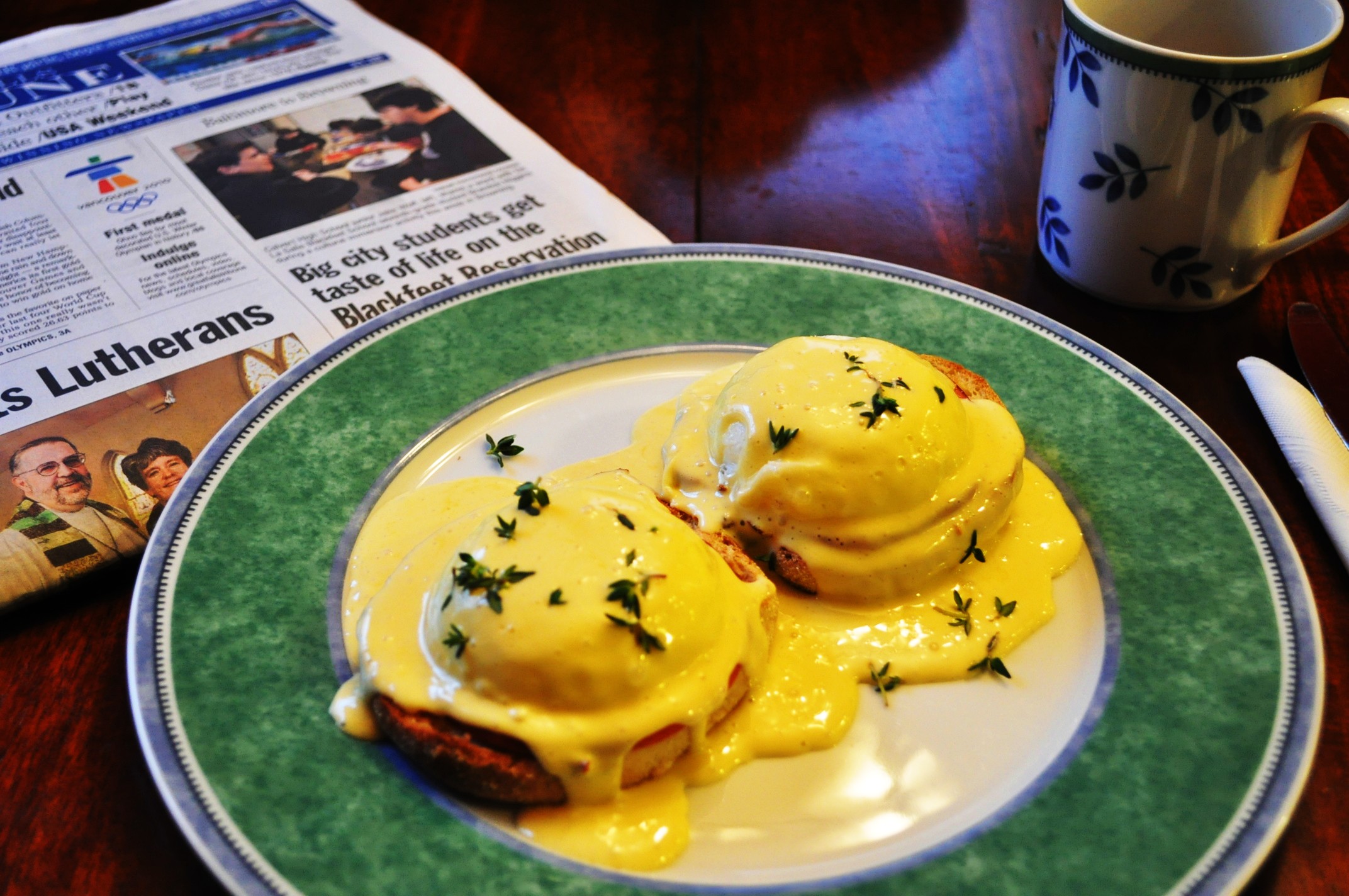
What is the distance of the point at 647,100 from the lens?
110 inches


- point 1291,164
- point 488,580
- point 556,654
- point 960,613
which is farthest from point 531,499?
point 1291,164

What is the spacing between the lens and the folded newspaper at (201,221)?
1.86 metres

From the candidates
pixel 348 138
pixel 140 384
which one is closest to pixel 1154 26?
pixel 348 138

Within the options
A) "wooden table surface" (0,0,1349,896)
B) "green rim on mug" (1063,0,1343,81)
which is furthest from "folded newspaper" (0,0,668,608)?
"green rim on mug" (1063,0,1343,81)

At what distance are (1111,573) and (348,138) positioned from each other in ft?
6.73

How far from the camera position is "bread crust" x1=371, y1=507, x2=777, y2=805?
1.32 m

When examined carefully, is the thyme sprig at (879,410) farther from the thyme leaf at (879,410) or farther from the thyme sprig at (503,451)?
the thyme sprig at (503,451)

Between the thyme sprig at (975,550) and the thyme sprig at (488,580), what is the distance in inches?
27.7

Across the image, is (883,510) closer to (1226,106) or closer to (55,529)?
(1226,106)

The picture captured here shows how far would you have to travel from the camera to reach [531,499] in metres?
1.49

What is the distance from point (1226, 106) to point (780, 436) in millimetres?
993

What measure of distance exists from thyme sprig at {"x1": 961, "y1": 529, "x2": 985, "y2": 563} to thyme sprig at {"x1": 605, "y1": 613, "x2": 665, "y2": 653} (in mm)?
573

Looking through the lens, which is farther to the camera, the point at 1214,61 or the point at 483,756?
the point at 1214,61

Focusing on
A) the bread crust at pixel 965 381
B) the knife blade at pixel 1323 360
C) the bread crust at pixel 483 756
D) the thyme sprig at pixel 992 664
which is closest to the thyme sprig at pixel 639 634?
the bread crust at pixel 483 756
